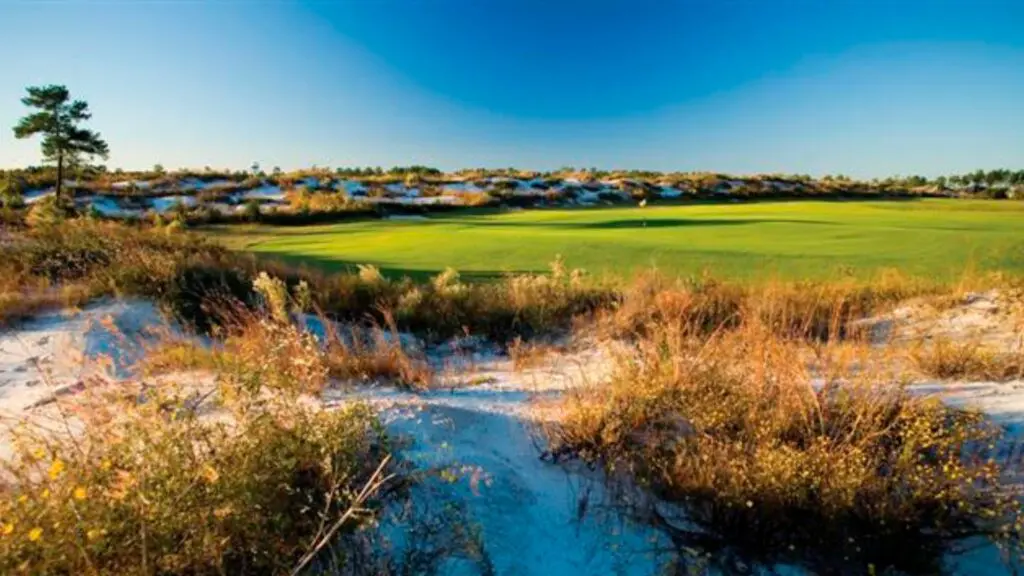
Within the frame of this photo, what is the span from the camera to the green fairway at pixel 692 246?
956 cm

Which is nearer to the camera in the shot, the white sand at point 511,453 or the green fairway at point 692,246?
the white sand at point 511,453

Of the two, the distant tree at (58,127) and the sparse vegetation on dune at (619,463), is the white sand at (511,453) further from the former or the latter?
the distant tree at (58,127)

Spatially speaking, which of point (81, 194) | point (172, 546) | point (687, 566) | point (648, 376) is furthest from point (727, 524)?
point (81, 194)

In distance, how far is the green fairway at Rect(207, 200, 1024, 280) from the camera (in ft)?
31.4

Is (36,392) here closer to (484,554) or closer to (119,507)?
(119,507)

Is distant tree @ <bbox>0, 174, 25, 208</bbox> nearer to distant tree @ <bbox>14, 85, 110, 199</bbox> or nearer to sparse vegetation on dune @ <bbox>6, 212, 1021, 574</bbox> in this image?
distant tree @ <bbox>14, 85, 110, 199</bbox>

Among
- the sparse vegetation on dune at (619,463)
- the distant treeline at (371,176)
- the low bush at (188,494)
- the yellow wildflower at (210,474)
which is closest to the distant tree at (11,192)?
the distant treeline at (371,176)

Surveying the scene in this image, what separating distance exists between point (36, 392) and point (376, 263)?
6787 mm

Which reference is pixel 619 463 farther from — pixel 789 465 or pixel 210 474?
pixel 210 474

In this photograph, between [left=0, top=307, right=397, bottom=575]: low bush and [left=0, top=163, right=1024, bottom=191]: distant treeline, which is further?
[left=0, top=163, right=1024, bottom=191]: distant treeline

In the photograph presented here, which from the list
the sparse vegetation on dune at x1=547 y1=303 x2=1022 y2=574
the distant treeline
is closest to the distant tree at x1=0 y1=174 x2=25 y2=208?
the distant treeline

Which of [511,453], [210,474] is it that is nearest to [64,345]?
[210,474]

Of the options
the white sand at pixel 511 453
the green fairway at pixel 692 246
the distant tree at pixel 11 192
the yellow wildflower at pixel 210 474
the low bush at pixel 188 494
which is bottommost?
the white sand at pixel 511 453

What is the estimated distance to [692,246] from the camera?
12.1 meters
